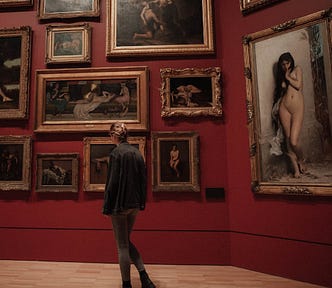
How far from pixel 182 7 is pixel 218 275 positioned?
4.51 metres

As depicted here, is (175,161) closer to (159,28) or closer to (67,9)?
(159,28)

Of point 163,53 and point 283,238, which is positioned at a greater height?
point 163,53

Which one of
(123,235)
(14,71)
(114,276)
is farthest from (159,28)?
(114,276)

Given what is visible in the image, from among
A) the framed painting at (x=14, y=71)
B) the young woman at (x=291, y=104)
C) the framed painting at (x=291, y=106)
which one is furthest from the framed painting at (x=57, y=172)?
the young woman at (x=291, y=104)

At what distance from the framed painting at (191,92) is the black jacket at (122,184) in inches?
70.2

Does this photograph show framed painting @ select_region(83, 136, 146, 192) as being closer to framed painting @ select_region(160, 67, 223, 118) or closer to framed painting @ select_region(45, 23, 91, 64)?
framed painting @ select_region(160, 67, 223, 118)

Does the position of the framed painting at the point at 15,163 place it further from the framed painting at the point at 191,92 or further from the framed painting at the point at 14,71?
the framed painting at the point at 191,92

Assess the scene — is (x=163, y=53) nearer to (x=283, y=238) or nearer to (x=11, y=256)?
(x=283, y=238)

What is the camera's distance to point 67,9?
5.28 meters

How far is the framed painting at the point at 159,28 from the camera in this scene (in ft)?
16.4

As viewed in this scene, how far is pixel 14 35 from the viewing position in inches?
209

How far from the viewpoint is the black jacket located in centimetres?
321

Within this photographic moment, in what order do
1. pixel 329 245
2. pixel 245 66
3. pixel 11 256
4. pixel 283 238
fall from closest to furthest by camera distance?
pixel 329 245, pixel 283 238, pixel 245 66, pixel 11 256

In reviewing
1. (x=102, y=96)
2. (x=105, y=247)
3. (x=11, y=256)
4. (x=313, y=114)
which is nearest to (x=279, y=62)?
(x=313, y=114)
